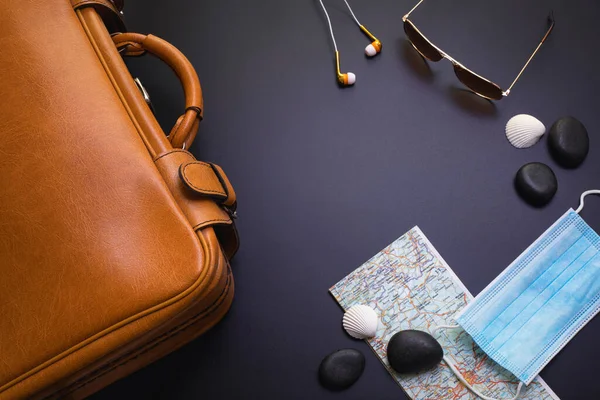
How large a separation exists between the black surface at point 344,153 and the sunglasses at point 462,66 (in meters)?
0.04

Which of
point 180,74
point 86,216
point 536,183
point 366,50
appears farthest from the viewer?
point 366,50

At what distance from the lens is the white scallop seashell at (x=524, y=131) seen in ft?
3.69

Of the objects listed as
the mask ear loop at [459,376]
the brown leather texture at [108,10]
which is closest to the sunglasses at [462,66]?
the mask ear loop at [459,376]

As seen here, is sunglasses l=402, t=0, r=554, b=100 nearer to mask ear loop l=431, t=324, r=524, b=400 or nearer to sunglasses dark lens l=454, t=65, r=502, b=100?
sunglasses dark lens l=454, t=65, r=502, b=100

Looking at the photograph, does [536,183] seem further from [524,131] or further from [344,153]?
[344,153]

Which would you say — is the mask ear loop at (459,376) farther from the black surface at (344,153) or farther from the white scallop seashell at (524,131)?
the white scallop seashell at (524,131)

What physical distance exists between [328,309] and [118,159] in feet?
1.76

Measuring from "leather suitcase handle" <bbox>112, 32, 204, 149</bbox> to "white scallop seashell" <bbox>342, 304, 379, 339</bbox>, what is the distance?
48 centimetres

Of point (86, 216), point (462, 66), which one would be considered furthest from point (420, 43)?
point (86, 216)

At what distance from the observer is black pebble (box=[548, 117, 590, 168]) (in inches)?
44.1

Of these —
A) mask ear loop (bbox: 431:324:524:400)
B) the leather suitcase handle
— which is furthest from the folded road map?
the leather suitcase handle

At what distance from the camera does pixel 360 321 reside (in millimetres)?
1033

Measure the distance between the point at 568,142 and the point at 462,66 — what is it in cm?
29

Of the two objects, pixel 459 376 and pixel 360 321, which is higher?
pixel 360 321
